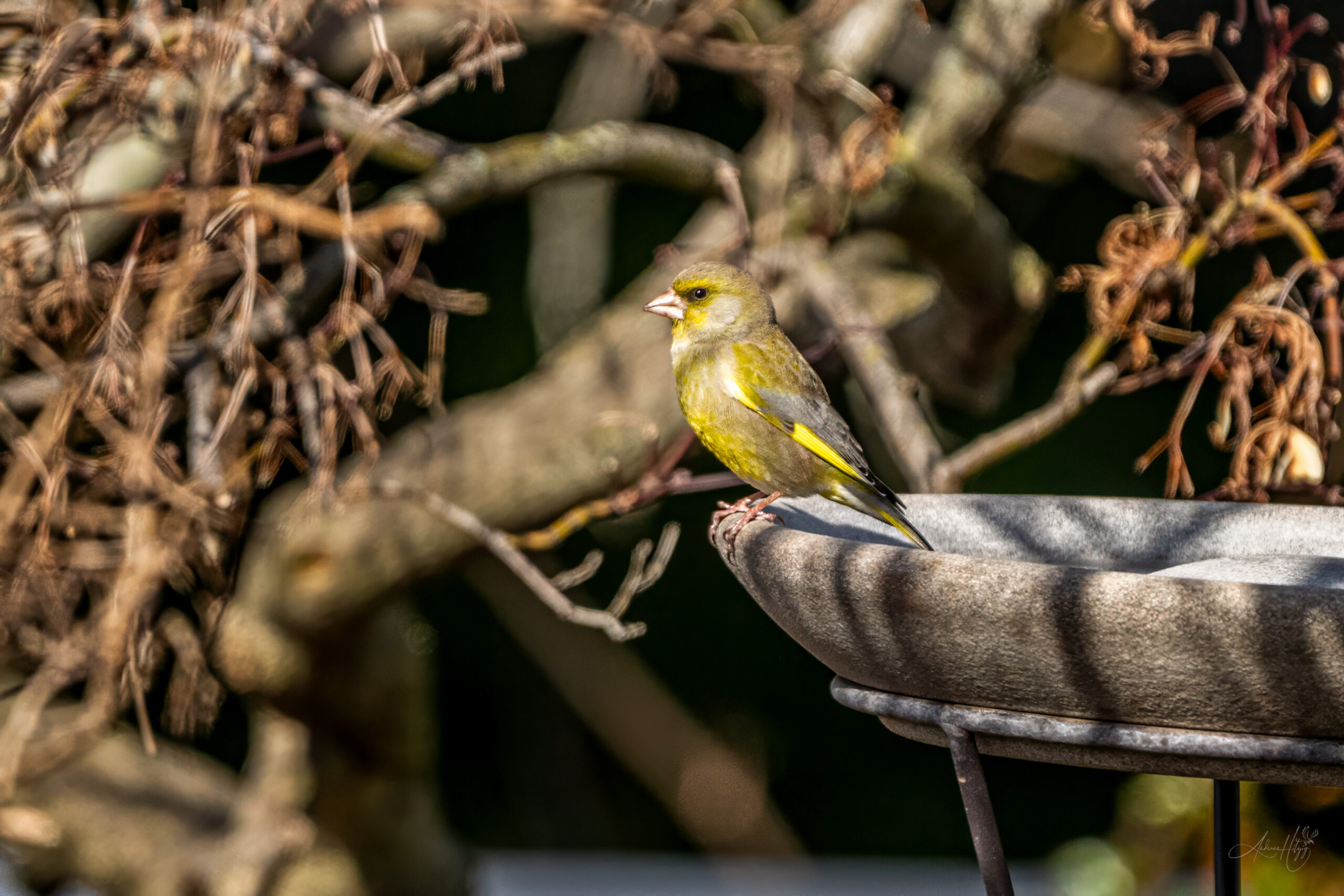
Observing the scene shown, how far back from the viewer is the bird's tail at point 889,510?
1724 mm

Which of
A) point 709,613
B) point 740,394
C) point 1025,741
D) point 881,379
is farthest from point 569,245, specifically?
point 1025,741

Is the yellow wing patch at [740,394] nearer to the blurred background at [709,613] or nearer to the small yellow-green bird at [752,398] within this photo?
the small yellow-green bird at [752,398]

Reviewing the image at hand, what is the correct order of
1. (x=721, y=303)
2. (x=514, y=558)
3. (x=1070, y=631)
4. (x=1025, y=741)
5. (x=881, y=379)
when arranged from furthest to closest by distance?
(x=881, y=379), (x=514, y=558), (x=721, y=303), (x=1025, y=741), (x=1070, y=631)

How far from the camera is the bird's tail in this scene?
1.72m

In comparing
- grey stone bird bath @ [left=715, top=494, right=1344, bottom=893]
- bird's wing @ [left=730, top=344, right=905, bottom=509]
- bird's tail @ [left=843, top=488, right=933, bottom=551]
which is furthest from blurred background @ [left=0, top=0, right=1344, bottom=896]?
grey stone bird bath @ [left=715, top=494, right=1344, bottom=893]

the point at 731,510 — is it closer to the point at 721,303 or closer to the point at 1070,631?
the point at 721,303

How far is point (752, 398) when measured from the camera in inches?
86.0

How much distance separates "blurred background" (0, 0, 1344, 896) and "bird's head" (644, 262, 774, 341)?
114 centimetres

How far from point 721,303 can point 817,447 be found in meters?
0.38

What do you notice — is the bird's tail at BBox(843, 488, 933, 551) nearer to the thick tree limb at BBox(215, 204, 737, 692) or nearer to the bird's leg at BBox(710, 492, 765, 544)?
the bird's leg at BBox(710, 492, 765, 544)

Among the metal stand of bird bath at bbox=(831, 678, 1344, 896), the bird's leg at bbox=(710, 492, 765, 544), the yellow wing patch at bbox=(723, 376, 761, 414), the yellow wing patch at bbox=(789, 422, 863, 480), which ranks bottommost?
the bird's leg at bbox=(710, 492, 765, 544)

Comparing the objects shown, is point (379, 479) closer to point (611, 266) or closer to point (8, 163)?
point (8, 163)

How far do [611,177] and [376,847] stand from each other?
1976 millimetres

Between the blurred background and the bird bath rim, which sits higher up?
the bird bath rim
